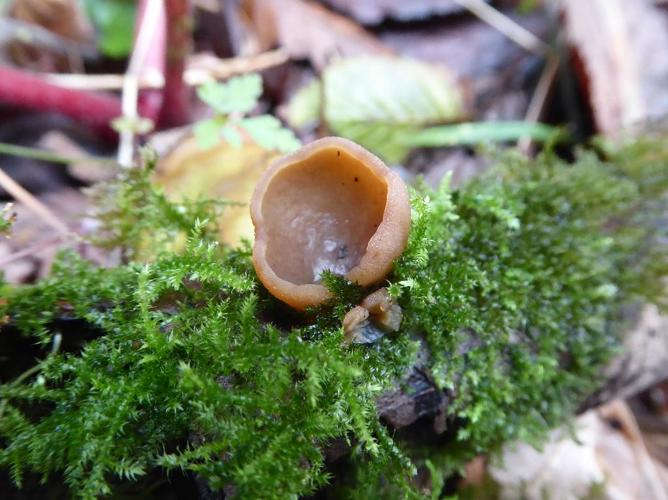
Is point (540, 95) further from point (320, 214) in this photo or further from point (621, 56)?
point (320, 214)

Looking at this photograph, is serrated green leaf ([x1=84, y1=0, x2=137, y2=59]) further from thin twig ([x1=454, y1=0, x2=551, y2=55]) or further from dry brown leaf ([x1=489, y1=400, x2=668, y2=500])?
dry brown leaf ([x1=489, y1=400, x2=668, y2=500])

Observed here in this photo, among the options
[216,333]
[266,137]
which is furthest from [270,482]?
[266,137]

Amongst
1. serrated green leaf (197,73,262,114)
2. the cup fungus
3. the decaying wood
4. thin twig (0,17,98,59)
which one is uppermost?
thin twig (0,17,98,59)

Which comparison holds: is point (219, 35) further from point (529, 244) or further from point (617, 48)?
point (529, 244)

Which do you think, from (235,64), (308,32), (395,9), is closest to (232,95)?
(235,64)

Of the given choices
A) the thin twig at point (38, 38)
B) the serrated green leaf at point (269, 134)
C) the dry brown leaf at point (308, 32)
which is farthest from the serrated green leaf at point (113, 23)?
the serrated green leaf at point (269, 134)

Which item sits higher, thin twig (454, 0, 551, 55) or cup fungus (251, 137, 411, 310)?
thin twig (454, 0, 551, 55)

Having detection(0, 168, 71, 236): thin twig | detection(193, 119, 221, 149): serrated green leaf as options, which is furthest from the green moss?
detection(0, 168, 71, 236): thin twig

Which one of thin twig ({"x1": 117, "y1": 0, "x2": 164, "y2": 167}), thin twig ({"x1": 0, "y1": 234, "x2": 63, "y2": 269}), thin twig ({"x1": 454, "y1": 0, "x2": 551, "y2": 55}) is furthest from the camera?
thin twig ({"x1": 454, "y1": 0, "x2": 551, "y2": 55})
